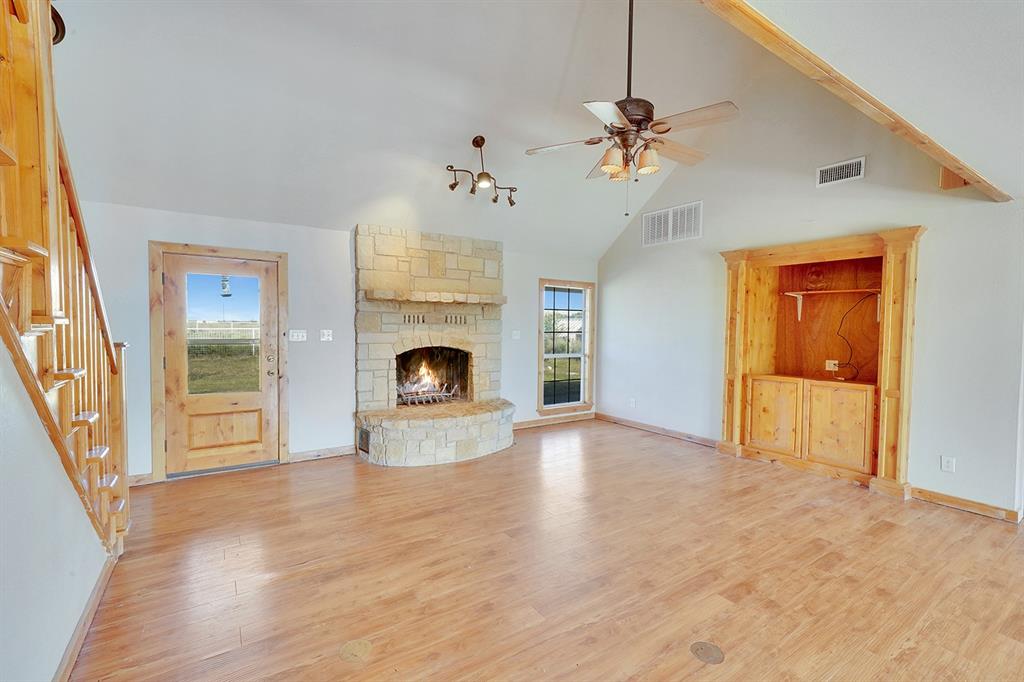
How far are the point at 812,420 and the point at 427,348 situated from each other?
4235mm

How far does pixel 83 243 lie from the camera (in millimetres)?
2137

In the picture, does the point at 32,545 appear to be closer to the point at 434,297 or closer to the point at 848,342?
the point at 434,297

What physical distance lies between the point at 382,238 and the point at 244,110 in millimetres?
1761

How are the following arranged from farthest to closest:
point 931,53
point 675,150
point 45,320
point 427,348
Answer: point 427,348 < point 675,150 < point 931,53 < point 45,320

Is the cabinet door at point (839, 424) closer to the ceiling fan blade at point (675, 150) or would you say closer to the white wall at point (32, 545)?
the ceiling fan blade at point (675, 150)

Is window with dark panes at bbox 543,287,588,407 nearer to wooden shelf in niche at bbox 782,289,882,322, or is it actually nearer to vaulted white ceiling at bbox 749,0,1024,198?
wooden shelf in niche at bbox 782,289,882,322

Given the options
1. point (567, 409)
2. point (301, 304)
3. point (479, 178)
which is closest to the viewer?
point (479, 178)

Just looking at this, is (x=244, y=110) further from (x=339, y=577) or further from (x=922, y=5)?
(x=922, y=5)

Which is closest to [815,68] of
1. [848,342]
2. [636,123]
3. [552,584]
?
[636,123]

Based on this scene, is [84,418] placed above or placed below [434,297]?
below

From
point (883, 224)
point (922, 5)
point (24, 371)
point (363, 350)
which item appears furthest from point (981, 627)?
point (363, 350)

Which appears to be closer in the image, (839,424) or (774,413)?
(839,424)

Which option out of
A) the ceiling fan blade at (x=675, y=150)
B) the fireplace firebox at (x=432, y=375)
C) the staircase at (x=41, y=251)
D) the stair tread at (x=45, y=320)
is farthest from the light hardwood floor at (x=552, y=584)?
the ceiling fan blade at (x=675, y=150)

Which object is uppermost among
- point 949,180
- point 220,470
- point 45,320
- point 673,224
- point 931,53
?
point 673,224
